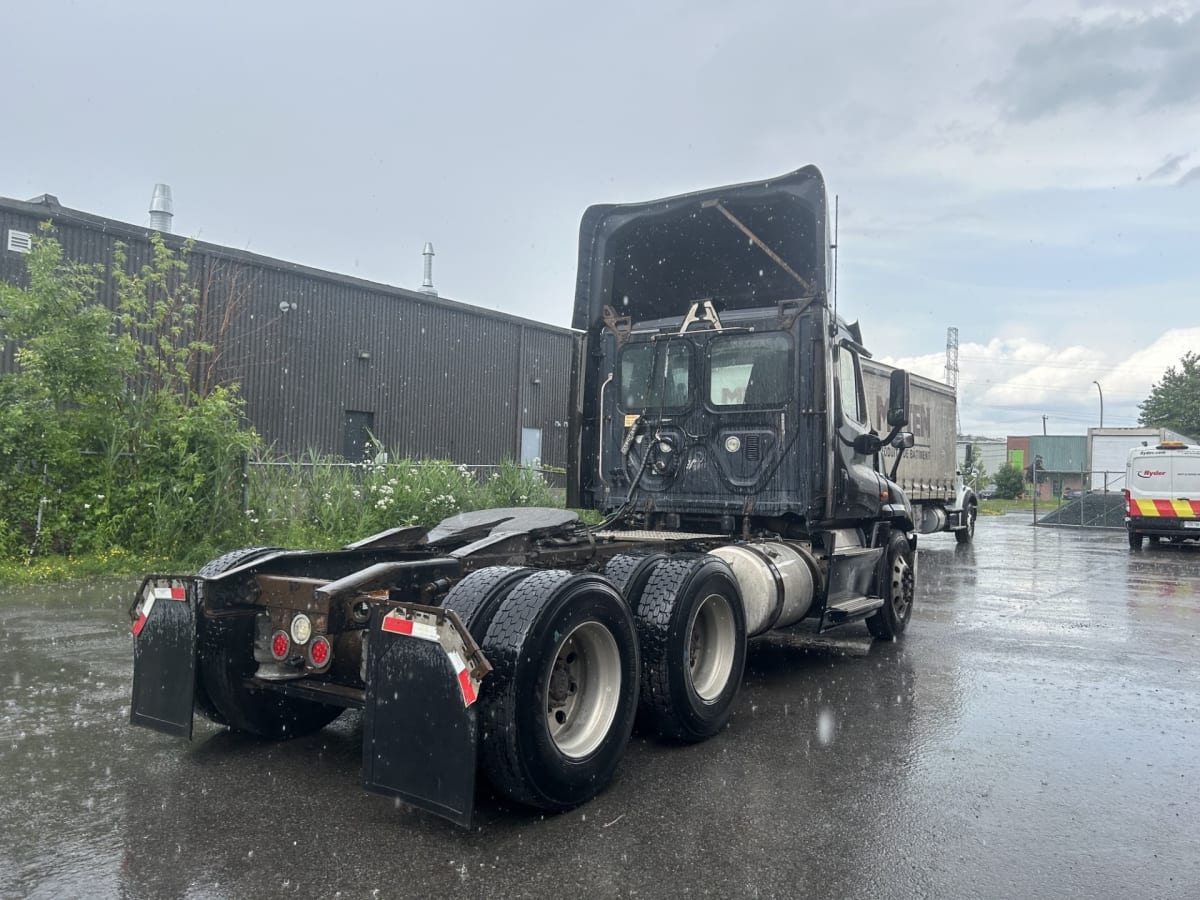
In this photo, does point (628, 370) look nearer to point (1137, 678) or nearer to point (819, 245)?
point (819, 245)

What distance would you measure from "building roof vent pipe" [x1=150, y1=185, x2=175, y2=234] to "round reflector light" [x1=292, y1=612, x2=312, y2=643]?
2188cm

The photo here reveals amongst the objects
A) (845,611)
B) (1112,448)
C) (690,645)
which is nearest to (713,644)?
(690,645)

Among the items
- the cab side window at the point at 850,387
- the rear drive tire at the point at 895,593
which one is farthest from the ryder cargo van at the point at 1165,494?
the cab side window at the point at 850,387

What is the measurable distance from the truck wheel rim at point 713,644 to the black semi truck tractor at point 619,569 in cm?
2

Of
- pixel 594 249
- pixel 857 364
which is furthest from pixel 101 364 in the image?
pixel 857 364

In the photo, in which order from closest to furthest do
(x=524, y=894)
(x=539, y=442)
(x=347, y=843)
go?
1. (x=524, y=894)
2. (x=347, y=843)
3. (x=539, y=442)

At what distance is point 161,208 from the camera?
75.9 ft

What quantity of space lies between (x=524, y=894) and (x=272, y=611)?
2.01 meters

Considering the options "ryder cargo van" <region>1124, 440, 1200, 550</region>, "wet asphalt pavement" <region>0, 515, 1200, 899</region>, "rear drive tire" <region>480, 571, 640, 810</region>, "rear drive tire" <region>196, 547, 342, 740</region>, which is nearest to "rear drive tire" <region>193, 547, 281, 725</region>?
"rear drive tire" <region>196, 547, 342, 740</region>

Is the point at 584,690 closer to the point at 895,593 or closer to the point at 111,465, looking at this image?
the point at 895,593

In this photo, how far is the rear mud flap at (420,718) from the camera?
11.0ft

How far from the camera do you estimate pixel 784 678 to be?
6.65 m

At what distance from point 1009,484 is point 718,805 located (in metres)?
66.5

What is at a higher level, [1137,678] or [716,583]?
[716,583]
